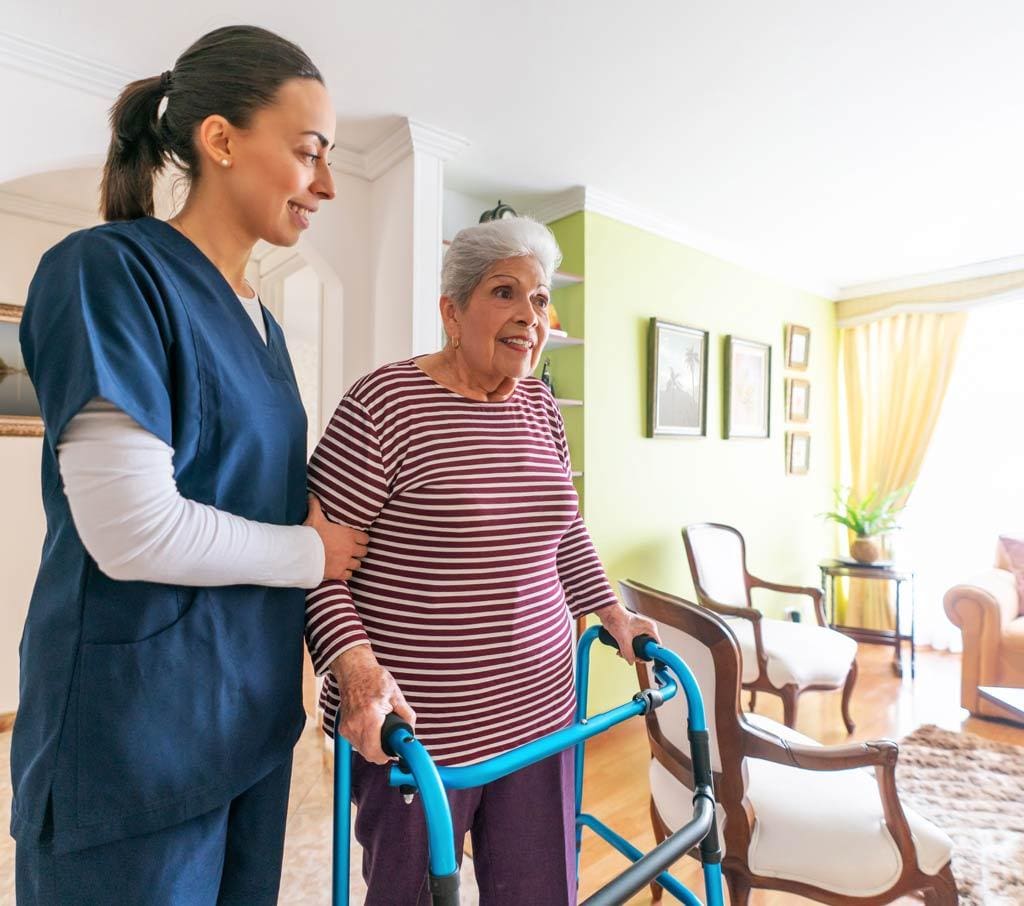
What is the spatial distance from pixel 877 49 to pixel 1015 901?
8.55 feet

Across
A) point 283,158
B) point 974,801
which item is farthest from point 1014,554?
point 283,158

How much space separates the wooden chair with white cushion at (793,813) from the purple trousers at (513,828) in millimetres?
451

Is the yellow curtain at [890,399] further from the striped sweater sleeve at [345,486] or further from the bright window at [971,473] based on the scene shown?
the striped sweater sleeve at [345,486]

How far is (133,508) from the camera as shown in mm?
645

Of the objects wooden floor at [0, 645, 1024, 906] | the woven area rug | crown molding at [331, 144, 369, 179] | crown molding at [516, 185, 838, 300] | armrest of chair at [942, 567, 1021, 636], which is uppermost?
crown molding at [516, 185, 838, 300]

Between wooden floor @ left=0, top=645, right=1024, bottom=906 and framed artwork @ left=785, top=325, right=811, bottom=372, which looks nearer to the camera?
wooden floor @ left=0, top=645, right=1024, bottom=906

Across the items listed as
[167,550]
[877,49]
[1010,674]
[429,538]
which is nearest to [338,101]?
[877,49]

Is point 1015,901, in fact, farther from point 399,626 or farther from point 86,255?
point 86,255

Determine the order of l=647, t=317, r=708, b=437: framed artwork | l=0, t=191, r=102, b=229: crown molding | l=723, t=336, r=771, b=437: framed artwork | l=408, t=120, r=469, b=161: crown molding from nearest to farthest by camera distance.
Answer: l=408, t=120, r=469, b=161: crown molding, l=0, t=191, r=102, b=229: crown molding, l=647, t=317, r=708, b=437: framed artwork, l=723, t=336, r=771, b=437: framed artwork

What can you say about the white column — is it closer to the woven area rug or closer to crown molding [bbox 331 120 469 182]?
crown molding [bbox 331 120 469 182]

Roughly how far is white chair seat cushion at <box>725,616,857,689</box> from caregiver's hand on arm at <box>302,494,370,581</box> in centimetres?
235

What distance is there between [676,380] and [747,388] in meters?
0.76

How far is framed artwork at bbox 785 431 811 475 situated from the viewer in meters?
4.44

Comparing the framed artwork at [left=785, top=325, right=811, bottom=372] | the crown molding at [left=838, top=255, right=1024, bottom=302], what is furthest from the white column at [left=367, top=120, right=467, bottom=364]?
the crown molding at [left=838, top=255, right=1024, bottom=302]
